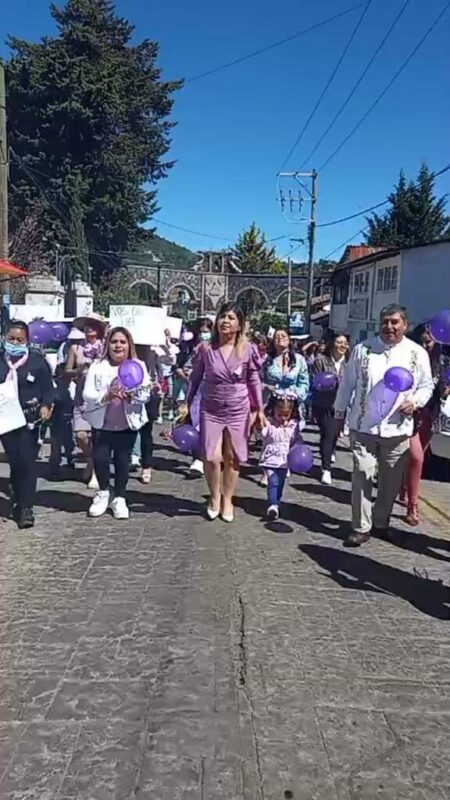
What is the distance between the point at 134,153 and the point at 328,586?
38163 mm

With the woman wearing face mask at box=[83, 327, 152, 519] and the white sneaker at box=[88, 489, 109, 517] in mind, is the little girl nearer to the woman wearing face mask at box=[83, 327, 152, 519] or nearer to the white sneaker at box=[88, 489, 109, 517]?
the woman wearing face mask at box=[83, 327, 152, 519]

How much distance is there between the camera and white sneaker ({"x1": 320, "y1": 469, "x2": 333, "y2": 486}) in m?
8.87

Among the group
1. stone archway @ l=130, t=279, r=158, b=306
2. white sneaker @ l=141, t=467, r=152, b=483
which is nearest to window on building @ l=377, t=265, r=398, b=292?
white sneaker @ l=141, t=467, r=152, b=483

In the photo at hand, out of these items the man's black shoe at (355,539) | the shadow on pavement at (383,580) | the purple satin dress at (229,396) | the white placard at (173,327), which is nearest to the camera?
the shadow on pavement at (383,580)

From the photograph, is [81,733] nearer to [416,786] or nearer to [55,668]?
[55,668]

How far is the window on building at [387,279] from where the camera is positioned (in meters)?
33.4

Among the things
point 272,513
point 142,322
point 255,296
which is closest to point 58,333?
point 142,322

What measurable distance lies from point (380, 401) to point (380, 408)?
5 cm

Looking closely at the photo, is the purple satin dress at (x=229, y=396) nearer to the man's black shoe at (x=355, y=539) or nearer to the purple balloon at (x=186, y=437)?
the purple balloon at (x=186, y=437)

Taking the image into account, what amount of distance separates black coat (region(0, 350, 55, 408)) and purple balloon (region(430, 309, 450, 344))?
10.9 ft

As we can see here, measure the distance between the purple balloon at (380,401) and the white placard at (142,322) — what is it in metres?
3.96

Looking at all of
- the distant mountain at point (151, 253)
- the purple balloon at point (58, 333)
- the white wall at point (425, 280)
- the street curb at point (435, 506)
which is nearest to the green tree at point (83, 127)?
the distant mountain at point (151, 253)

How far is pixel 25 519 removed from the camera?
647cm

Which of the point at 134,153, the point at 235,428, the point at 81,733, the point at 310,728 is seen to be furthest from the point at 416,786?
the point at 134,153
